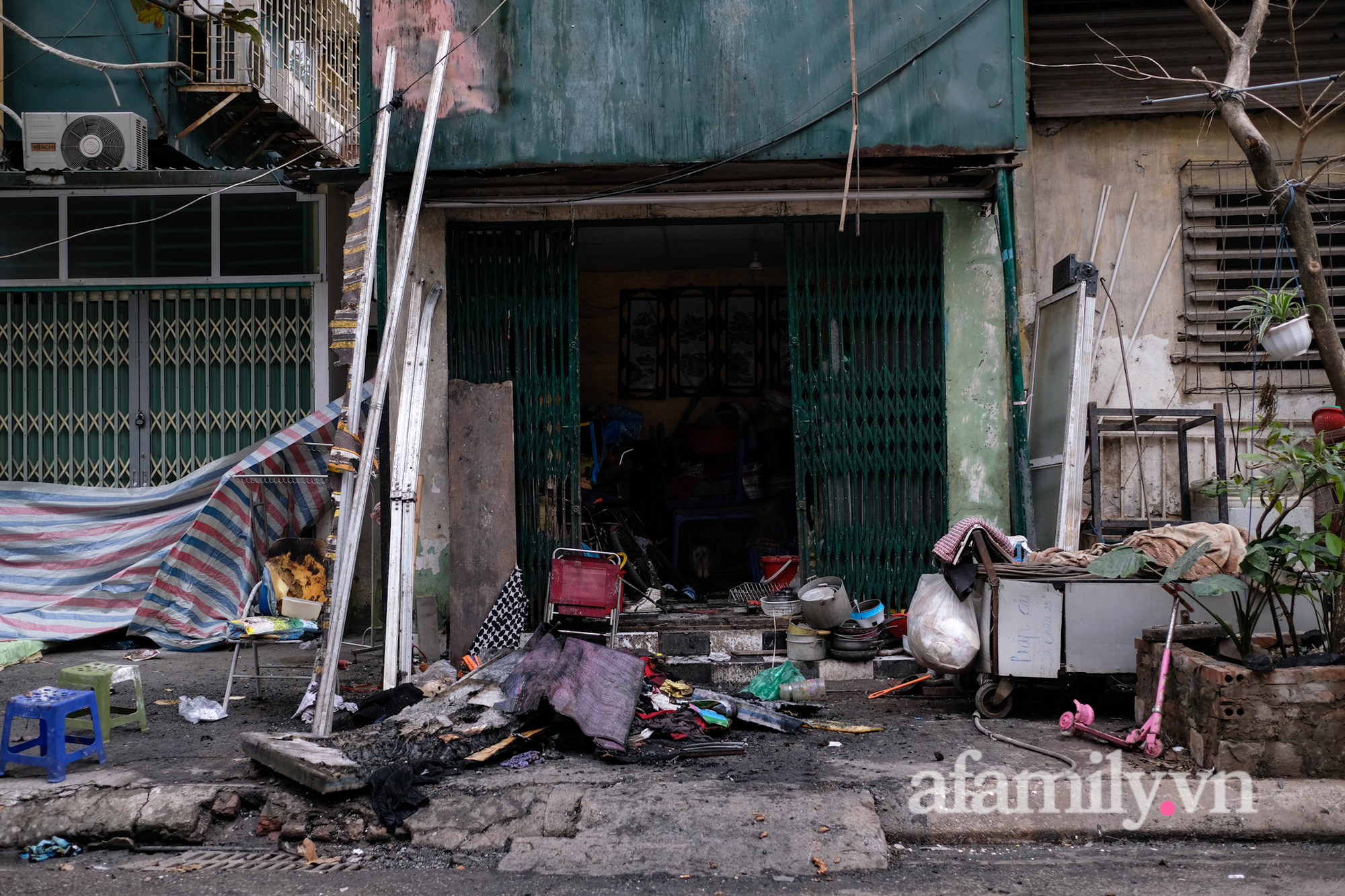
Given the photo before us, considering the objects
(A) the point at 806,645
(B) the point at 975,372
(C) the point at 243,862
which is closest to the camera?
(C) the point at 243,862

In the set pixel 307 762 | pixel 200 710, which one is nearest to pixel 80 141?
pixel 200 710

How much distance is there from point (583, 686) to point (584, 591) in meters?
1.27

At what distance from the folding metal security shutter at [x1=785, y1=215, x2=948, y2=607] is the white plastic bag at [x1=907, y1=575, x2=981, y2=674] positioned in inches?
47.6

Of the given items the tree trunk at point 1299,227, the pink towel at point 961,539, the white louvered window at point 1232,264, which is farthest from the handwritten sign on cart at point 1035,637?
the white louvered window at point 1232,264

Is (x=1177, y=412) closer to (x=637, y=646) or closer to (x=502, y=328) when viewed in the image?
(x=637, y=646)

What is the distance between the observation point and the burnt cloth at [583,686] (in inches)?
217

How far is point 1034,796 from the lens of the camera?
4.63 metres

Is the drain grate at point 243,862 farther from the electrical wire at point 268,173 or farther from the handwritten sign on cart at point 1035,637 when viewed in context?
the electrical wire at point 268,173

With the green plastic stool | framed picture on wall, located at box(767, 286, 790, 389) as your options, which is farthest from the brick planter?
framed picture on wall, located at box(767, 286, 790, 389)

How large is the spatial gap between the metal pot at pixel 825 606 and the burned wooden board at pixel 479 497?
213cm

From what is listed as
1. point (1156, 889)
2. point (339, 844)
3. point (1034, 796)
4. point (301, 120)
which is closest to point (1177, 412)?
point (1034, 796)

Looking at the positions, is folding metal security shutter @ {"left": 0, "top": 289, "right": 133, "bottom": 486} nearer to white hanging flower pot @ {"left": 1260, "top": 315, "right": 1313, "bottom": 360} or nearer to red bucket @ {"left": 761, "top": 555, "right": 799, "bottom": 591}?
red bucket @ {"left": 761, "top": 555, "right": 799, "bottom": 591}

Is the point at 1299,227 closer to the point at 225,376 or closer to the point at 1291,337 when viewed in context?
the point at 1291,337

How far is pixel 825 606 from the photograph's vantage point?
6969 millimetres
